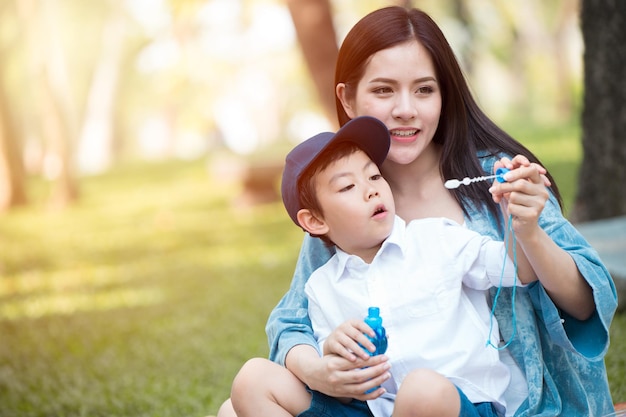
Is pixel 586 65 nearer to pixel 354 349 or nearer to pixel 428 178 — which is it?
pixel 428 178

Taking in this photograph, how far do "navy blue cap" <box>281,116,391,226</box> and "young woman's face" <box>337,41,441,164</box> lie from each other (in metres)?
0.11

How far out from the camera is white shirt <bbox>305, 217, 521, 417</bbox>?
7.43 feet

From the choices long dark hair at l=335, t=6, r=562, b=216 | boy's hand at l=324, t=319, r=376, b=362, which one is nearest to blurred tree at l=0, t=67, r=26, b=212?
long dark hair at l=335, t=6, r=562, b=216

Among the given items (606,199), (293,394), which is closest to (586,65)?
(606,199)

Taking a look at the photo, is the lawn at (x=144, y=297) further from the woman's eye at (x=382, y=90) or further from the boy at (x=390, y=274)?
the woman's eye at (x=382, y=90)

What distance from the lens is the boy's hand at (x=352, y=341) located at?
2105 millimetres

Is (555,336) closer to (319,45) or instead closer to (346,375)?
(346,375)

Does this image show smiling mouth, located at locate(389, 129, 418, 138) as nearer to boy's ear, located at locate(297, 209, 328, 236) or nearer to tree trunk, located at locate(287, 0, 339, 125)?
boy's ear, located at locate(297, 209, 328, 236)

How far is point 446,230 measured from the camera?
7.79ft

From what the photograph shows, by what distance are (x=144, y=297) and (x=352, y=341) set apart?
5434 mm

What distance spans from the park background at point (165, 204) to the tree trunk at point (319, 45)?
0.29 meters

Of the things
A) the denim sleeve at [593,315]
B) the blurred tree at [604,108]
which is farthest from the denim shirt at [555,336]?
the blurred tree at [604,108]

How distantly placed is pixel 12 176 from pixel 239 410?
40.0ft

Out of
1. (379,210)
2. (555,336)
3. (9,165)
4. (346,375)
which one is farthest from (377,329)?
(9,165)
